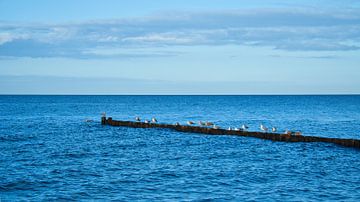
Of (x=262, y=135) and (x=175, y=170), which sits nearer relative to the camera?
(x=175, y=170)

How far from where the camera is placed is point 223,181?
81.0 ft

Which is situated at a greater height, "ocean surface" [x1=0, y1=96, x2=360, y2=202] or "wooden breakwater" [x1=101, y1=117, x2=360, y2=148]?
"wooden breakwater" [x1=101, y1=117, x2=360, y2=148]

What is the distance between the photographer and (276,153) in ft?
113

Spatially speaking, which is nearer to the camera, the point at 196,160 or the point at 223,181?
the point at 223,181

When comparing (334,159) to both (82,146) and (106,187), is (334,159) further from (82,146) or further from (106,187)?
(82,146)

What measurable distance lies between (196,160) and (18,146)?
14.7 meters

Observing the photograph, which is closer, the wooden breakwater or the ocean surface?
the ocean surface

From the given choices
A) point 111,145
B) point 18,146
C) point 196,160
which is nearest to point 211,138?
point 111,145

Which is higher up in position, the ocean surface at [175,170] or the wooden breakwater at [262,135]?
the wooden breakwater at [262,135]

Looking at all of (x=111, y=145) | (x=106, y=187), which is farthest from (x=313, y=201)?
(x=111, y=145)

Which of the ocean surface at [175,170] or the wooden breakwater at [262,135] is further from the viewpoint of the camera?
the wooden breakwater at [262,135]

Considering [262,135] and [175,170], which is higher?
[262,135]

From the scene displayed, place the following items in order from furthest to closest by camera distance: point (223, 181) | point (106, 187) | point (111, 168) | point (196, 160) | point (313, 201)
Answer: point (196, 160), point (111, 168), point (223, 181), point (106, 187), point (313, 201)

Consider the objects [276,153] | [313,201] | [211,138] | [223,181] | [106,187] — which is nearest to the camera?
[313,201]
